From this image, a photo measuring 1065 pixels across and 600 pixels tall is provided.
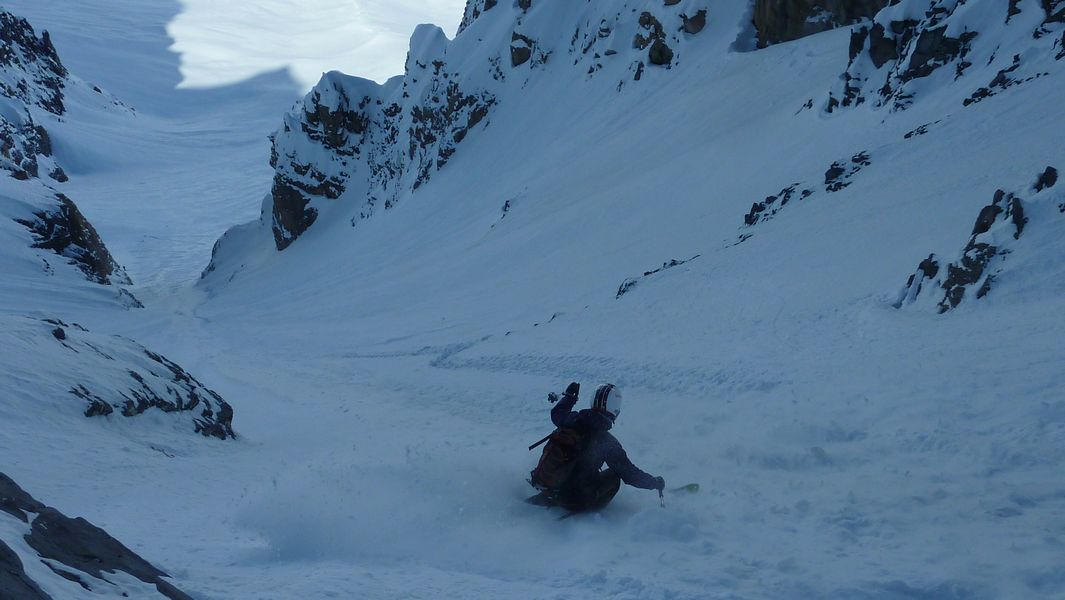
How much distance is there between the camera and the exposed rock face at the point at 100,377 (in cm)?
983

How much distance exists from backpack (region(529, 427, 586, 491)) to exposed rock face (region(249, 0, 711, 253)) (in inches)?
1162

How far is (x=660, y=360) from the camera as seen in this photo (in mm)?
11477

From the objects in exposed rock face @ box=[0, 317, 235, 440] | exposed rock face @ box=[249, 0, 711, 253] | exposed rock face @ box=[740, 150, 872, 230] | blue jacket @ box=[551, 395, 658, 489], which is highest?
exposed rock face @ box=[249, 0, 711, 253]

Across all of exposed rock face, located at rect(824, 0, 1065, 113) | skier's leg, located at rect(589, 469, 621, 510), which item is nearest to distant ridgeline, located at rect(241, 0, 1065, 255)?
exposed rock face, located at rect(824, 0, 1065, 113)

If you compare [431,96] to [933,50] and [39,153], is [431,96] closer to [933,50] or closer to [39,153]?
[933,50]

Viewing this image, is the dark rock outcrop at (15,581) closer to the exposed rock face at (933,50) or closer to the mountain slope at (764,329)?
the mountain slope at (764,329)

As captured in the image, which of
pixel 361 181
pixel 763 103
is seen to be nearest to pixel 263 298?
pixel 361 181

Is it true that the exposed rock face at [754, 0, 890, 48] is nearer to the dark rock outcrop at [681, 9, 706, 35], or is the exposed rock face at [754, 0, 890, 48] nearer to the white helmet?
the dark rock outcrop at [681, 9, 706, 35]

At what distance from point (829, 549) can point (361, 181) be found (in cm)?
4899

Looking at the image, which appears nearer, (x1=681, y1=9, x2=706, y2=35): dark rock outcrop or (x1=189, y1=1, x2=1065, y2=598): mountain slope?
→ (x1=189, y1=1, x2=1065, y2=598): mountain slope

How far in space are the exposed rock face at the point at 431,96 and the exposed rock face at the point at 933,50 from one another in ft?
43.3

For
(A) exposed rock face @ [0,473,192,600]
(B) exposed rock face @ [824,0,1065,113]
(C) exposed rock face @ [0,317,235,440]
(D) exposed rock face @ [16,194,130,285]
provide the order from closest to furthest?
(A) exposed rock face @ [0,473,192,600] → (C) exposed rock face @ [0,317,235,440] → (B) exposed rock face @ [824,0,1065,113] → (D) exposed rock face @ [16,194,130,285]

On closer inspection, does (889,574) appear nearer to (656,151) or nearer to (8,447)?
(8,447)

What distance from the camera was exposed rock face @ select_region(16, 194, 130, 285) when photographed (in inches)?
1377
